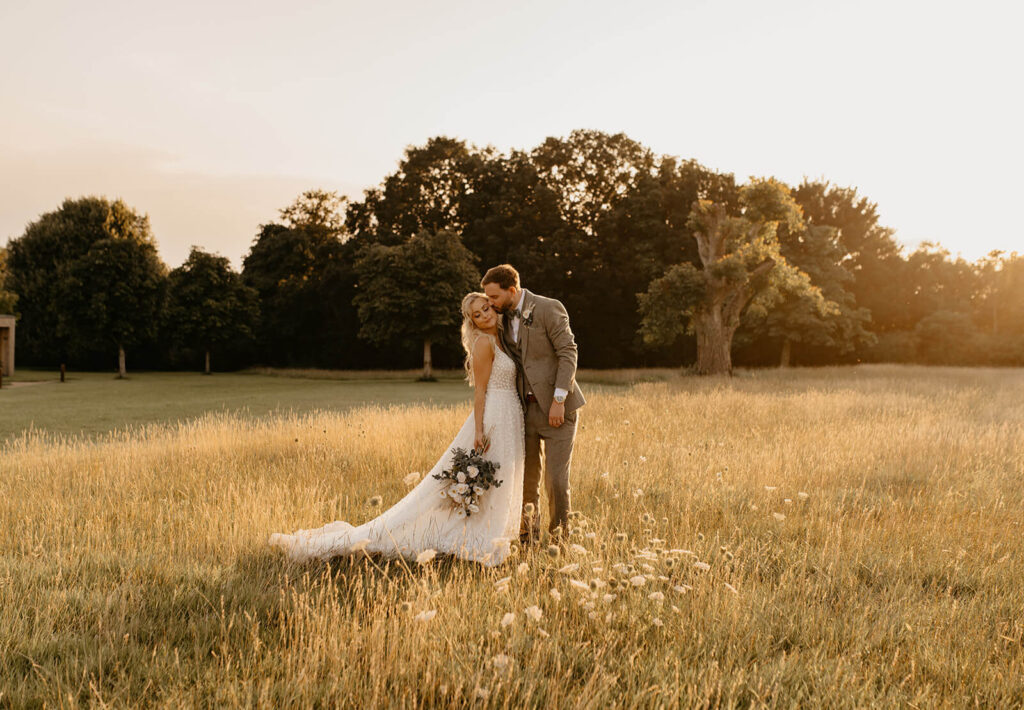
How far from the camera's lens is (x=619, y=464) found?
7.47m

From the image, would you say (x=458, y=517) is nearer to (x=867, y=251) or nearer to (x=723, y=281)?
(x=723, y=281)

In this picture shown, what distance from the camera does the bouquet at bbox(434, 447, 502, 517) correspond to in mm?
4590

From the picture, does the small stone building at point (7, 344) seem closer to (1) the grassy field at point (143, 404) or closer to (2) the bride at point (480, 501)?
(1) the grassy field at point (143, 404)

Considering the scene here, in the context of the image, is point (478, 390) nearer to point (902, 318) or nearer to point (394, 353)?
point (394, 353)

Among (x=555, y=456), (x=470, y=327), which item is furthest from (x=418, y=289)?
(x=555, y=456)

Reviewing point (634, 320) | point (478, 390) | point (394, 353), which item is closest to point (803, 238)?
point (634, 320)

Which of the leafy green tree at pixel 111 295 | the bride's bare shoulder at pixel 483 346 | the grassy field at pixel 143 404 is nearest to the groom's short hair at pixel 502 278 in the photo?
the bride's bare shoulder at pixel 483 346

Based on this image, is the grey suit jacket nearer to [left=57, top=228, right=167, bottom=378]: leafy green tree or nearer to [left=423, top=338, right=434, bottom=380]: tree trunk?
[left=423, top=338, right=434, bottom=380]: tree trunk

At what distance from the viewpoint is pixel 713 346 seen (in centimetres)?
2653

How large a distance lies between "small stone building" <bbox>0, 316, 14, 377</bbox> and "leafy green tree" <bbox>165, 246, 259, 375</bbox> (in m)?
7.81

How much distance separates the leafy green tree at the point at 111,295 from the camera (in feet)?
115

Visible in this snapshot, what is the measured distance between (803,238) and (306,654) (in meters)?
39.9

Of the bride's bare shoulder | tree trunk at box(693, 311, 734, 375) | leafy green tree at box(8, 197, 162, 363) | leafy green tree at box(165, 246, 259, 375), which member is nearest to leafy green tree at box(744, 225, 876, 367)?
tree trunk at box(693, 311, 734, 375)

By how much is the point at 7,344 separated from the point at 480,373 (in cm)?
3998
